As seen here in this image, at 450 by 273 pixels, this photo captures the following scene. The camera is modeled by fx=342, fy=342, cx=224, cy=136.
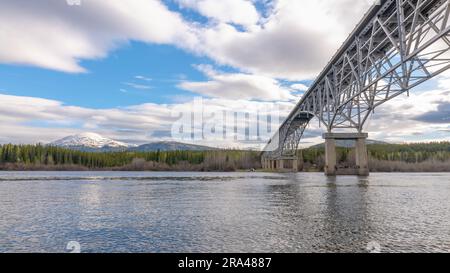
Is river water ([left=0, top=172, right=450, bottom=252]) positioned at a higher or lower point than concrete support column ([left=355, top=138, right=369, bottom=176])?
lower

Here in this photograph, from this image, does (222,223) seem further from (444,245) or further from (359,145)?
(359,145)

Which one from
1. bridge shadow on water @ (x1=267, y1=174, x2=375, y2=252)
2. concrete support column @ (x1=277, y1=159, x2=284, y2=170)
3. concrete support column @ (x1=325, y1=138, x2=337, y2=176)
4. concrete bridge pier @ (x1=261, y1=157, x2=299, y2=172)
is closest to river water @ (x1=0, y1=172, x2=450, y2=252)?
bridge shadow on water @ (x1=267, y1=174, x2=375, y2=252)

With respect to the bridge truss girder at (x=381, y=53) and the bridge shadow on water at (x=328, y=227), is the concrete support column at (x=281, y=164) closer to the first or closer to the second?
the bridge truss girder at (x=381, y=53)

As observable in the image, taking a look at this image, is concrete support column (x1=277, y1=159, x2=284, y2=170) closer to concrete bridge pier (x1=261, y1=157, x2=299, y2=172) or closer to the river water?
concrete bridge pier (x1=261, y1=157, x2=299, y2=172)

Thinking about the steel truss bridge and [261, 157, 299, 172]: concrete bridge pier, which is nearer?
the steel truss bridge

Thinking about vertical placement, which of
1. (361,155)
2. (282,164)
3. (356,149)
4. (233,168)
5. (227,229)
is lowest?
(227,229)

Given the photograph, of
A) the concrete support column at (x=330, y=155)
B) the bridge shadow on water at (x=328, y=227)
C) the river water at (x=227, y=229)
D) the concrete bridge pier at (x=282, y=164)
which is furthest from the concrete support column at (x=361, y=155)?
the concrete bridge pier at (x=282, y=164)

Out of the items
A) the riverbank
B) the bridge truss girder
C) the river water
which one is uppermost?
the bridge truss girder

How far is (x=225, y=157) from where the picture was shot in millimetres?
Answer: 174625

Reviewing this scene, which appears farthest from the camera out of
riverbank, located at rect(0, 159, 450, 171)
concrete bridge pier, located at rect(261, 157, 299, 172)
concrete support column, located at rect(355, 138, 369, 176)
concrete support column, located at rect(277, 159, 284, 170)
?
riverbank, located at rect(0, 159, 450, 171)

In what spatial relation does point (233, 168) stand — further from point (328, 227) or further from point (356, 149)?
point (328, 227)

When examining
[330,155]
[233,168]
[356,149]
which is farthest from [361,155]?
[233,168]
